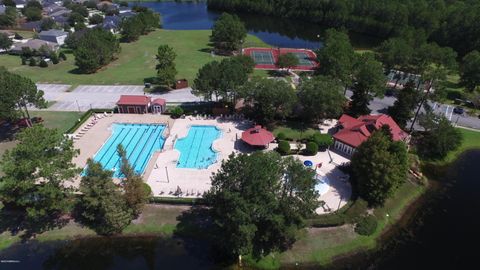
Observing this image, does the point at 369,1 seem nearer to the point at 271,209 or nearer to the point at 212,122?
the point at 212,122

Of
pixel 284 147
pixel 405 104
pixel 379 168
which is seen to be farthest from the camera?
pixel 405 104

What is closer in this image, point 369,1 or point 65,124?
point 65,124

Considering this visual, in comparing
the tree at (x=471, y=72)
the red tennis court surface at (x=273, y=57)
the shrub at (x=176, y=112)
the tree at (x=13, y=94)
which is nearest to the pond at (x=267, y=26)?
the red tennis court surface at (x=273, y=57)

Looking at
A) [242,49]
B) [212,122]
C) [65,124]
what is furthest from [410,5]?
Result: [65,124]

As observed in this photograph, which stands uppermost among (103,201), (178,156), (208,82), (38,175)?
(208,82)

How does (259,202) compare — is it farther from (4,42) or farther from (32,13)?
(32,13)

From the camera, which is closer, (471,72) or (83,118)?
(83,118)

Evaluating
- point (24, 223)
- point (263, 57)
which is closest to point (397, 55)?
point (263, 57)

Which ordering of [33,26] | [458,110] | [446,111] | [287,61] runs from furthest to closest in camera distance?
1. [33,26]
2. [287,61]
3. [446,111]
4. [458,110]
